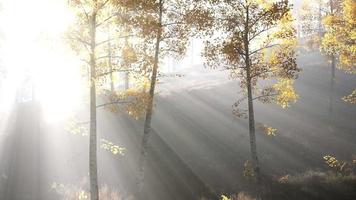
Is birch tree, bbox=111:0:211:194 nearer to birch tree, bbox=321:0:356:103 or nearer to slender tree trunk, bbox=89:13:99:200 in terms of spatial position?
slender tree trunk, bbox=89:13:99:200

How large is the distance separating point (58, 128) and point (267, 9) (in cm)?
1659

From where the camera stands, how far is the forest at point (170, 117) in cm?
1636

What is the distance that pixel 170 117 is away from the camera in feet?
105

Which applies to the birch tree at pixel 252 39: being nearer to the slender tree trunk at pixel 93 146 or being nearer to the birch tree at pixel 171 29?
the birch tree at pixel 171 29

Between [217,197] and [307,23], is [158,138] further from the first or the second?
[307,23]

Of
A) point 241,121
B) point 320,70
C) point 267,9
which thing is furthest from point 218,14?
point 320,70

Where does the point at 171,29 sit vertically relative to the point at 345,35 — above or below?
above

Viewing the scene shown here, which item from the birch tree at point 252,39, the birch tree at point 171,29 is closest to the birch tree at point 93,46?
the birch tree at point 171,29

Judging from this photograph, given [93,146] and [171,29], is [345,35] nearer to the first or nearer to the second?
[171,29]

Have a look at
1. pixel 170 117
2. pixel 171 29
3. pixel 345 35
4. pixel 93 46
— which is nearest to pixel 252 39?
pixel 171 29

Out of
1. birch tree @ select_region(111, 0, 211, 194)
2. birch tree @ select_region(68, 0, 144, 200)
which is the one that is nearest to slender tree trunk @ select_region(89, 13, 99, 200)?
birch tree @ select_region(68, 0, 144, 200)

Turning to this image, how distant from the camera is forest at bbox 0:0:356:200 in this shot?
16359 mm

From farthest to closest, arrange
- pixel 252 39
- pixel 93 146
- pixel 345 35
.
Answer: pixel 345 35 → pixel 252 39 → pixel 93 146

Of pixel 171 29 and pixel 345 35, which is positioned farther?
pixel 345 35
